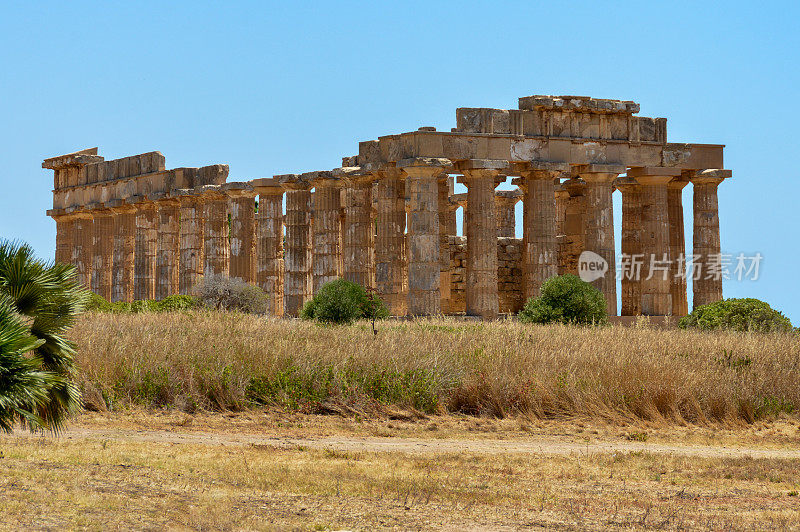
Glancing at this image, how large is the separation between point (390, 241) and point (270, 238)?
21.9ft

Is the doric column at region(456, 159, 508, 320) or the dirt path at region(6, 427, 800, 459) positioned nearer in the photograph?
the dirt path at region(6, 427, 800, 459)

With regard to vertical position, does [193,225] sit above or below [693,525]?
above

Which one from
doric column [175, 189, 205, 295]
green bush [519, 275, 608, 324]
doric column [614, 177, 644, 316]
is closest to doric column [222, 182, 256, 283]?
doric column [175, 189, 205, 295]

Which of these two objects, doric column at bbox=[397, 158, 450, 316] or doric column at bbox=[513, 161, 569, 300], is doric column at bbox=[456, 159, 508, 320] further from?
doric column at bbox=[513, 161, 569, 300]

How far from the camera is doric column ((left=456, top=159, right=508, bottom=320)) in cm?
2836

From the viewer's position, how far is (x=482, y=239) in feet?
93.6

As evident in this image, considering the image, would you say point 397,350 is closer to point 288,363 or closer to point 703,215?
point 288,363

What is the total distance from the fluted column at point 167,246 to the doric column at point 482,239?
14695mm

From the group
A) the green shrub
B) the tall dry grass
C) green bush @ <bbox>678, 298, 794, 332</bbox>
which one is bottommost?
the tall dry grass

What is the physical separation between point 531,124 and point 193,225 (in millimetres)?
14386

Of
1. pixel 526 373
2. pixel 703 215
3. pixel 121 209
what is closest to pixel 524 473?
pixel 526 373

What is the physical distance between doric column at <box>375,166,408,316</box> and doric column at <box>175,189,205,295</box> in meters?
10.1

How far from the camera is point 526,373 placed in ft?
52.2

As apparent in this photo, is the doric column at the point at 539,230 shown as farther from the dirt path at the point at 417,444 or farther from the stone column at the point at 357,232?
the dirt path at the point at 417,444
